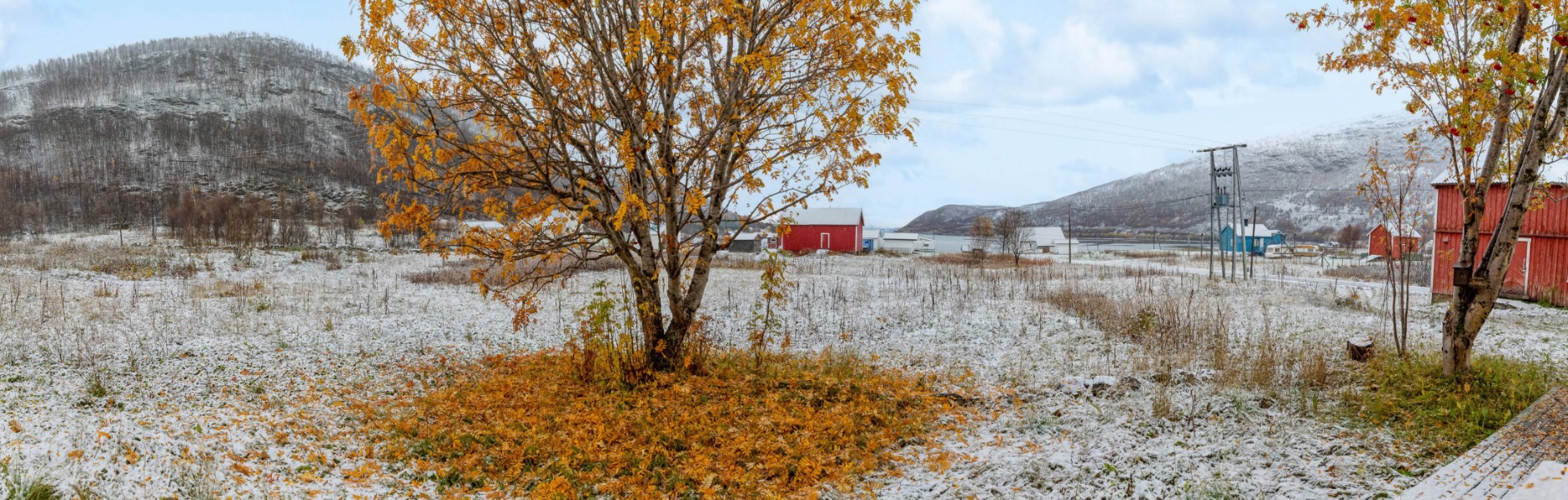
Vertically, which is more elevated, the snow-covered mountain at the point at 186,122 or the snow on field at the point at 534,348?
the snow-covered mountain at the point at 186,122

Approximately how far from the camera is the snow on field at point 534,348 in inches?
198

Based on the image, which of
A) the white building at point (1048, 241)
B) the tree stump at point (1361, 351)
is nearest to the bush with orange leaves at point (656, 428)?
the tree stump at point (1361, 351)

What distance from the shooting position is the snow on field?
503 centimetres

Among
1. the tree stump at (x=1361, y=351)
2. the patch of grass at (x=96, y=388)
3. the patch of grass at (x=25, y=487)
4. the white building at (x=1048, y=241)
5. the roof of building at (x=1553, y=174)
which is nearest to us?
the patch of grass at (x=25, y=487)

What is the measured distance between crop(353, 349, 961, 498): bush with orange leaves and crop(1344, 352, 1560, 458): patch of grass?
3.90 meters

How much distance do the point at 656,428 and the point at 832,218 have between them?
50.5 m

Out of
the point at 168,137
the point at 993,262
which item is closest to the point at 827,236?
the point at 993,262

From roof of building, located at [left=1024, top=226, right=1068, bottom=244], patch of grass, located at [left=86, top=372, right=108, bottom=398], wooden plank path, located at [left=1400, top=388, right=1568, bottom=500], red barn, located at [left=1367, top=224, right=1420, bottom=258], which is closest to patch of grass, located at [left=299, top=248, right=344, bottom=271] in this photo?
patch of grass, located at [left=86, top=372, right=108, bottom=398]

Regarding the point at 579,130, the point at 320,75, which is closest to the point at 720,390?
the point at 579,130

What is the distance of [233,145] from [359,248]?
96223 mm

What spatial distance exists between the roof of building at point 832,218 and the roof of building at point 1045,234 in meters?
21.9

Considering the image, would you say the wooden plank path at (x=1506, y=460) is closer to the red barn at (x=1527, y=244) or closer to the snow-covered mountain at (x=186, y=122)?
the red barn at (x=1527, y=244)

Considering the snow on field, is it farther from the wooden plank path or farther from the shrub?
the shrub

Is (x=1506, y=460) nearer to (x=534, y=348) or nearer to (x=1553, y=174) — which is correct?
(x=534, y=348)
